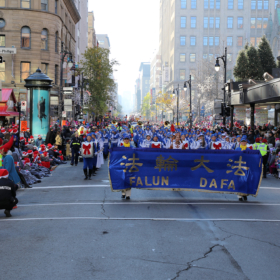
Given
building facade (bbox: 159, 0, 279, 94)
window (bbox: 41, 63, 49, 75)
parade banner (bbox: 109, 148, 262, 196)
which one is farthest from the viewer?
building facade (bbox: 159, 0, 279, 94)

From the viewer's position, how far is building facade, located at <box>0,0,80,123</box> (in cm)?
4422

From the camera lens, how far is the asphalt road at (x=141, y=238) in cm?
599

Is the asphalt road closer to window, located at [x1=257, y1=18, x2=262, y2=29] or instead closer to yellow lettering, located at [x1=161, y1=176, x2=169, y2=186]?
yellow lettering, located at [x1=161, y1=176, x2=169, y2=186]

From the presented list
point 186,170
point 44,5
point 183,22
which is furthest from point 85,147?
point 183,22

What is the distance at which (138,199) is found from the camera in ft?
40.5

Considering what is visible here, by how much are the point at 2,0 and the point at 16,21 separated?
2.64 m

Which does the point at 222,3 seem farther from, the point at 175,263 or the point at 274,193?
the point at 175,263

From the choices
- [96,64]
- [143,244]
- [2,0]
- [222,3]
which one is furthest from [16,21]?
[222,3]

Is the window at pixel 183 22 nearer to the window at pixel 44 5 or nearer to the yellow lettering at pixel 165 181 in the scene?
the window at pixel 44 5

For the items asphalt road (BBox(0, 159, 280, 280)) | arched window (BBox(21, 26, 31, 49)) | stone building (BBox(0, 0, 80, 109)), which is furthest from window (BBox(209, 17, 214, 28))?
asphalt road (BBox(0, 159, 280, 280))

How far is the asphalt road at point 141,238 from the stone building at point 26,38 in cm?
3413

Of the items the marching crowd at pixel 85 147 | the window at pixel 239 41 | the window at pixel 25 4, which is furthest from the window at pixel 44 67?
the window at pixel 239 41

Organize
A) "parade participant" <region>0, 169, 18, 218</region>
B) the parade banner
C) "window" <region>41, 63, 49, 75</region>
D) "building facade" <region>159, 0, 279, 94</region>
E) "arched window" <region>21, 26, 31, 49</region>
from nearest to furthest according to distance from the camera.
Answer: "parade participant" <region>0, 169, 18, 218</region>, the parade banner, "arched window" <region>21, 26, 31, 49</region>, "window" <region>41, 63, 49, 75</region>, "building facade" <region>159, 0, 279, 94</region>

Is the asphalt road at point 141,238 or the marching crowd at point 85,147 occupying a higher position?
the marching crowd at point 85,147
